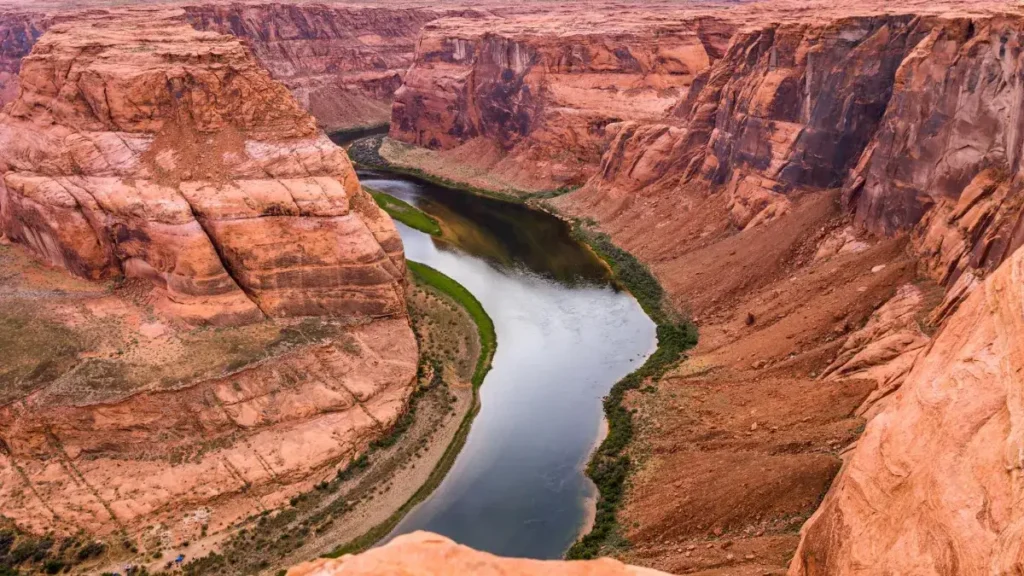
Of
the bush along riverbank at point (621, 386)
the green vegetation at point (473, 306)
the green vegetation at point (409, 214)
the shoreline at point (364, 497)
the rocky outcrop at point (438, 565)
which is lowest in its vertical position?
the shoreline at point (364, 497)

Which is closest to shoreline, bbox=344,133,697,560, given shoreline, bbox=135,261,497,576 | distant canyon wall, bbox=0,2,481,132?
shoreline, bbox=135,261,497,576

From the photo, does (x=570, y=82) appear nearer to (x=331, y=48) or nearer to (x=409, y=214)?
(x=409, y=214)

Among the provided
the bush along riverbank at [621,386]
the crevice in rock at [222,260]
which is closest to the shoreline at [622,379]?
the bush along riverbank at [621,386]

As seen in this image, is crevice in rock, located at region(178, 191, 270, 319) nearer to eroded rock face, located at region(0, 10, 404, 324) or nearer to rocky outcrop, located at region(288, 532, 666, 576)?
eroded rock face, located at region(0, 10, 404, 324)

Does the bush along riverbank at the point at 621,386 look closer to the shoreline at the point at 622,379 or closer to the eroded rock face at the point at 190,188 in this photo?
the shoreline at the point at 622,379

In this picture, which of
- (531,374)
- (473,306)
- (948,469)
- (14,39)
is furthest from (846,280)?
(14,39)
